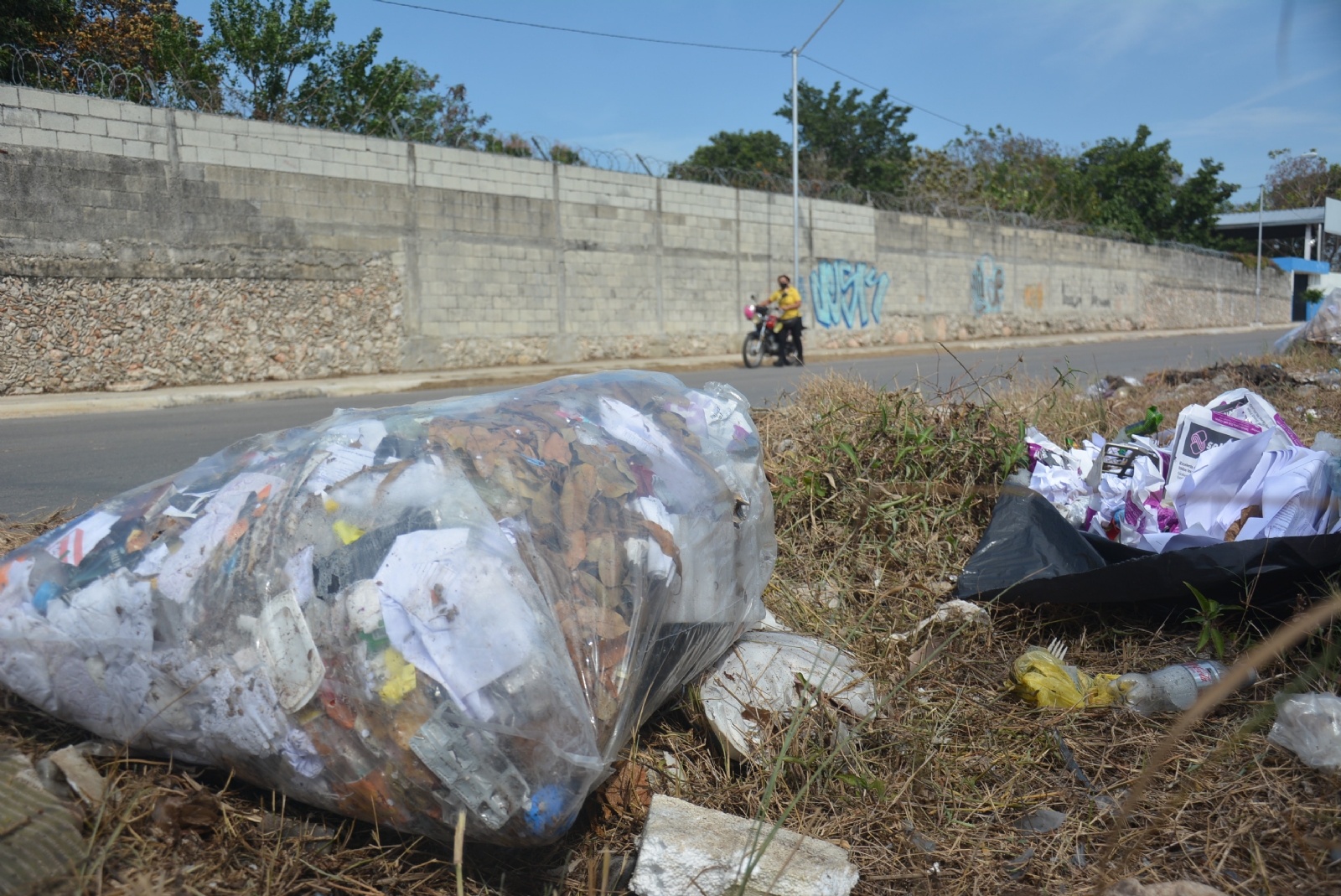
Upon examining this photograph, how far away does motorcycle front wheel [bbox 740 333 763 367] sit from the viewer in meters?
13.0

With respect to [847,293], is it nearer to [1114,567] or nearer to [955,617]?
[955,617]

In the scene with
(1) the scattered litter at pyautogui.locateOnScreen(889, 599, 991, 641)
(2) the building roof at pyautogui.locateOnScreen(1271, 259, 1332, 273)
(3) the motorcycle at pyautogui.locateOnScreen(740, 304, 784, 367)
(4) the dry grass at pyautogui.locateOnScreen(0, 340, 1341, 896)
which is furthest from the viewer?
(2) the building roof at pyautogui.locateOnScreen(1271, 259, 1332, 273)

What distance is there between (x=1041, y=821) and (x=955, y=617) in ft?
2.51

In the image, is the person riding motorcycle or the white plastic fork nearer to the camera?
the white plastic fork

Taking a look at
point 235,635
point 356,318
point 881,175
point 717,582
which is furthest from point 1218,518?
point 881,175

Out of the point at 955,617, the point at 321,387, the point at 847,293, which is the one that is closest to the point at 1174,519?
the point at 955,617

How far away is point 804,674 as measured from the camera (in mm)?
2301

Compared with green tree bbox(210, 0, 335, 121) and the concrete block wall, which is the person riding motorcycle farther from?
green tree bbox(210, 0, 335, 121)

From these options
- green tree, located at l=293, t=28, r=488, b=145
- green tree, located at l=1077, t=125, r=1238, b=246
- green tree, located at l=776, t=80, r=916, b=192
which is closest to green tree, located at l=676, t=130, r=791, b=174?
green tree, located at l=776, t=80, r=916, b=192

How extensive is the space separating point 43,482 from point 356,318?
7481 millimetres

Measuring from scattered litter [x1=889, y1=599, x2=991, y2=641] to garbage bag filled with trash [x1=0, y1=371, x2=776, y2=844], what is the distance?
989mm

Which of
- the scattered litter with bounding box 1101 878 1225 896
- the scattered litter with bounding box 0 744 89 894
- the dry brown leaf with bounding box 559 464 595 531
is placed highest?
the dry brown leaf with bounding box 559 464 595 531

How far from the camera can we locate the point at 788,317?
42.3 ft

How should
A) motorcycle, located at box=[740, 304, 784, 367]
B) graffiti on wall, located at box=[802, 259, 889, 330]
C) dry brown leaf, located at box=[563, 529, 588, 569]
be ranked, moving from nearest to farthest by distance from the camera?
1. dry brown leaf, located at box=[563, 529, 588, 569]
2. motorcycle, located at box=[740, 304, 784, 367]
3. graffiti on wall, located at box=[802, 259, 889, 330]
